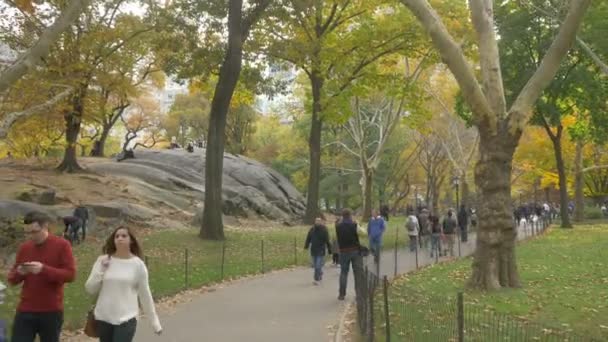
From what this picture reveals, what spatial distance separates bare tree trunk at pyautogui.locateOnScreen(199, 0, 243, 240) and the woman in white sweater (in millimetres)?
16052

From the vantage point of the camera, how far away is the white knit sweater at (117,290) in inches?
210

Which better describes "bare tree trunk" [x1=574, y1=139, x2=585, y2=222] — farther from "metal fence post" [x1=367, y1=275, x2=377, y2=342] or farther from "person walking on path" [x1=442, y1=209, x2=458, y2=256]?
"metal fence post" [x1=367, y1=275, x2=377, y2=342]

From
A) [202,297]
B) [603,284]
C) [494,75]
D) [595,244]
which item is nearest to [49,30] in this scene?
[202,297]

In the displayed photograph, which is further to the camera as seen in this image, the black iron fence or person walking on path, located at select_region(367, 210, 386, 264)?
person walking on path, located at select_region(367, 210, 386, 264)

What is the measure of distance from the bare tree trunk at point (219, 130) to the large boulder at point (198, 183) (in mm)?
7461

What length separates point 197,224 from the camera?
85.9 ft

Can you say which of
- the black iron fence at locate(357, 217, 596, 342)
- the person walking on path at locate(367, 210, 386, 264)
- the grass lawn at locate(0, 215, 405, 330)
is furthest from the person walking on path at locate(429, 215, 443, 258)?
the black iron fence at locate(357, 217, 596, 342)

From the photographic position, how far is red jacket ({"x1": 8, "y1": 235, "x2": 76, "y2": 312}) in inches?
217

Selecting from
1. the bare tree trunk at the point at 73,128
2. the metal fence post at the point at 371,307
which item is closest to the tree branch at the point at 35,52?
the metal fence post at the point at 371,307

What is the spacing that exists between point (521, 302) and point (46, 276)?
7874 mm

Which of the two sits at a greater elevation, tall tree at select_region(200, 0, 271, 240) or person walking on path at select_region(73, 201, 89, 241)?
tall tree at select_region(200, 0, 271, 240)

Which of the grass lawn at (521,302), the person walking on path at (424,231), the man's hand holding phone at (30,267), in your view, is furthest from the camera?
the person walking on path at (424,231)

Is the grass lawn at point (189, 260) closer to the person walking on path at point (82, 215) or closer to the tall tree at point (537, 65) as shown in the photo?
the person walking on path at point (82, 215)

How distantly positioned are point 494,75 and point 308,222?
18416 millimetres
